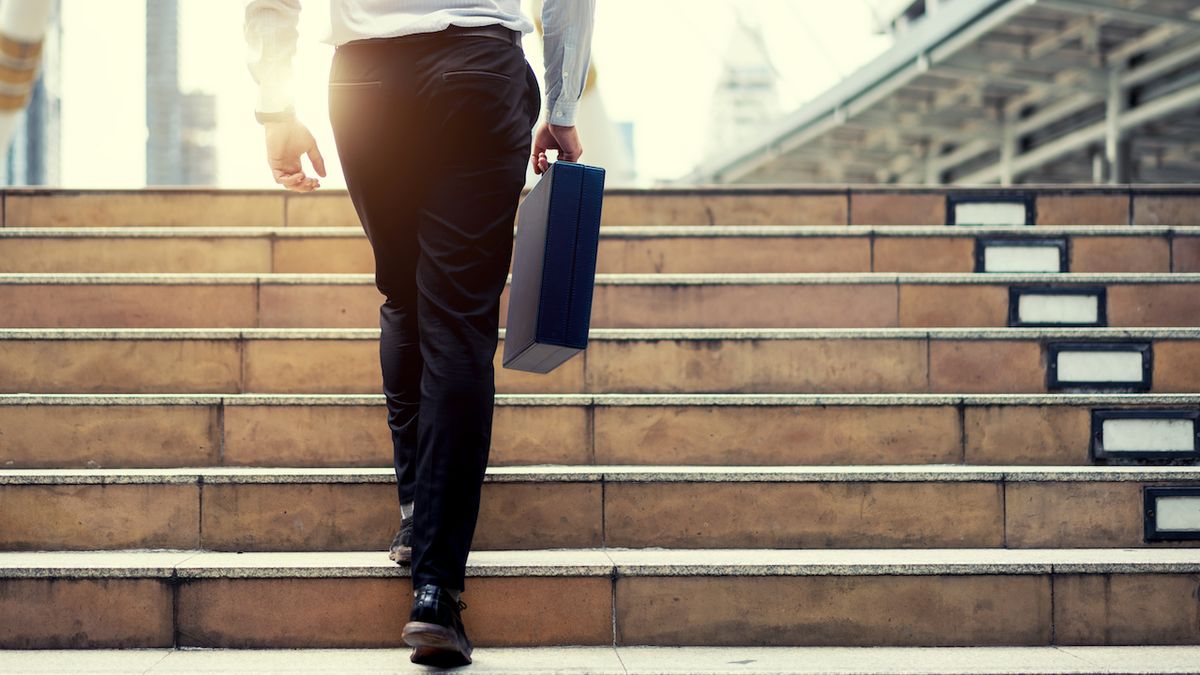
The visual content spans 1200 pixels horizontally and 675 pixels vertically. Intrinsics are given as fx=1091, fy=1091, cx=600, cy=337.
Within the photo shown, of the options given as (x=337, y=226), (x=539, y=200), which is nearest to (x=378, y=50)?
(x=539, y=200)

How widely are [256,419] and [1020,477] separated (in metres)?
2.11

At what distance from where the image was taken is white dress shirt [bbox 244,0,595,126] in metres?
2.19

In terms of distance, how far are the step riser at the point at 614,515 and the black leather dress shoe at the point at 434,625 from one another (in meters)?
0.63

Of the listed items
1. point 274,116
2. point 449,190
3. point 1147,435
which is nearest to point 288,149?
point 274,116

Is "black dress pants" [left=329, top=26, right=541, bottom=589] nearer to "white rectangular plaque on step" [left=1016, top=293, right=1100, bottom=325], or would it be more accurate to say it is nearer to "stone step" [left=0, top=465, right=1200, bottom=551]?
"stone step" [left=0, top=465, right=1200, bottom=551]

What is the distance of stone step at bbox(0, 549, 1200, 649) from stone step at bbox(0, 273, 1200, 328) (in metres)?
1.29

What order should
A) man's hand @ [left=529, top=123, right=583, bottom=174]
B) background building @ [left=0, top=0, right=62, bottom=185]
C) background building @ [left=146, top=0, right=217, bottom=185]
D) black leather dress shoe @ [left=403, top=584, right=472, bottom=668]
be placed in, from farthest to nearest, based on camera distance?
background building @ [left=146, top=0, right=217, bottom=185]
background building @ [left=0, top=0, right=62, bottom=185]
man's hand @ [left=529, top=123, right=583, bottom=174]
black leather dress shoe @ [left=403, top=584, right=472, bottom=668]

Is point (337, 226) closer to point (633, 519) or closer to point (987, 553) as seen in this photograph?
point (633, 519)

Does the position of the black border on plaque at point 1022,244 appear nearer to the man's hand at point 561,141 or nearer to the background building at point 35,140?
the man's hand at point 561,141

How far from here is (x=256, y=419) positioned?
3.12 m

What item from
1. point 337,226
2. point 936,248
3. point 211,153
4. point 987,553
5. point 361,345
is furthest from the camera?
point 211,153

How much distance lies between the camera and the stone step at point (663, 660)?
7.70 ft

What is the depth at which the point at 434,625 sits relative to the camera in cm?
215

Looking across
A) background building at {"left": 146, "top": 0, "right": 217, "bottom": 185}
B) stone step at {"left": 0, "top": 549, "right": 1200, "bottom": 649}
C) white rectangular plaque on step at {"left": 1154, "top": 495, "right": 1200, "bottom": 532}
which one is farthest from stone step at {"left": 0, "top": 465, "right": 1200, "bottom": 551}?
background building at {"left": 146, "top": 0, "right": 217, "bottom": 185}
